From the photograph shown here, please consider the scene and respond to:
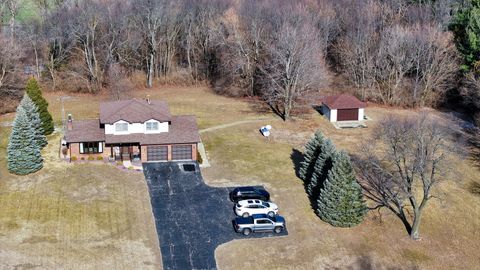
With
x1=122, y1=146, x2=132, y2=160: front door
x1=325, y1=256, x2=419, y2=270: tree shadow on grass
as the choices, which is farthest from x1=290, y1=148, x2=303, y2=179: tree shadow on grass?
x1=122, y1=146, x2=132, y2=160: front door

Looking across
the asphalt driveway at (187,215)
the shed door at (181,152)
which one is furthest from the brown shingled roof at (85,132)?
the shed door at (181,152)

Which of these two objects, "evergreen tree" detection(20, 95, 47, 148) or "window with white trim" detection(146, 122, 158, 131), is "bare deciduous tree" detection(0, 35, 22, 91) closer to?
"evergreen tree" detection(20, 95, 47, 148)

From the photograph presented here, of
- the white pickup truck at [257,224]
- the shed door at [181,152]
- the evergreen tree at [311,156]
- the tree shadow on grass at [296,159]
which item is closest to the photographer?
the white pickup truck at [257,224]

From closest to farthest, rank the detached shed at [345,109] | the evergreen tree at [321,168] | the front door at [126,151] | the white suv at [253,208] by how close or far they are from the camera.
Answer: the white suv at [253,208] → the evergreen tree at [321,168] → the front door at [126,151] → the detached shed at [345,109]

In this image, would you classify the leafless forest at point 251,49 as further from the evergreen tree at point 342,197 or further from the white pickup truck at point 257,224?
the white pickup truck at point 257,224

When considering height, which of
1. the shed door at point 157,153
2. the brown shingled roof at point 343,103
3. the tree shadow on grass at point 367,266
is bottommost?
the tree shadow on grass at point 367,266

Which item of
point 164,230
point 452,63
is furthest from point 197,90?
point 164,230

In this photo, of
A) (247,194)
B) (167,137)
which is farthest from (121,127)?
(247,194)

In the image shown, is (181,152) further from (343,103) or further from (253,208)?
(343,103)
